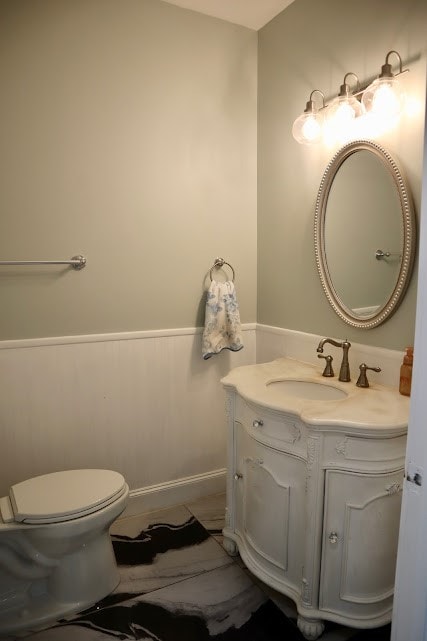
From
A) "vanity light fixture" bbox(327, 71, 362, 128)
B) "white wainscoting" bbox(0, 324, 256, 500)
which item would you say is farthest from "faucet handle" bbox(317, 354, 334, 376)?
"vanity light fixture" bbox(327, 71, 362, 128)

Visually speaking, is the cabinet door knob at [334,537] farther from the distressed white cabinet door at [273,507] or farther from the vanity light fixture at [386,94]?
the vanity light fixture at [386,94]

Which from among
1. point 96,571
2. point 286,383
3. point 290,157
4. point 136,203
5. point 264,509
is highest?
point 290,157

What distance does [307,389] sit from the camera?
70.7 inches

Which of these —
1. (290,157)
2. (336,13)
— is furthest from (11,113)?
(336,13)

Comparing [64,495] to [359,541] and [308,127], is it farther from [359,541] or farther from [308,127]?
[308,127]

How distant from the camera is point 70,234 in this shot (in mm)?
1896

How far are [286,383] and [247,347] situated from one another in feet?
2.01

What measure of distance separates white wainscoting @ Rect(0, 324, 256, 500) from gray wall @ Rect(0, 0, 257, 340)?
0.11m

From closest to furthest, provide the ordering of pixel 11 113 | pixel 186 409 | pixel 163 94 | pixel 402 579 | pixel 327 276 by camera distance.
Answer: pixel 402 579, pixel 11 113, pixel 327 276, pixel 163 94, pixel 186 409

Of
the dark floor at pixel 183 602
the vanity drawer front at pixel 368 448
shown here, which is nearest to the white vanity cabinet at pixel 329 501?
the vanity drawer front at pixel 368 448

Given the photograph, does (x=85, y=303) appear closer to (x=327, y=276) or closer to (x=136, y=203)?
(x=136, y=203)

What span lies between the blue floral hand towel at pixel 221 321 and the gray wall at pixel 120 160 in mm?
108

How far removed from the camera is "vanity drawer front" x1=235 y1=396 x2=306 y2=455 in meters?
1.42

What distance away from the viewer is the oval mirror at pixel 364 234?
155 cm
